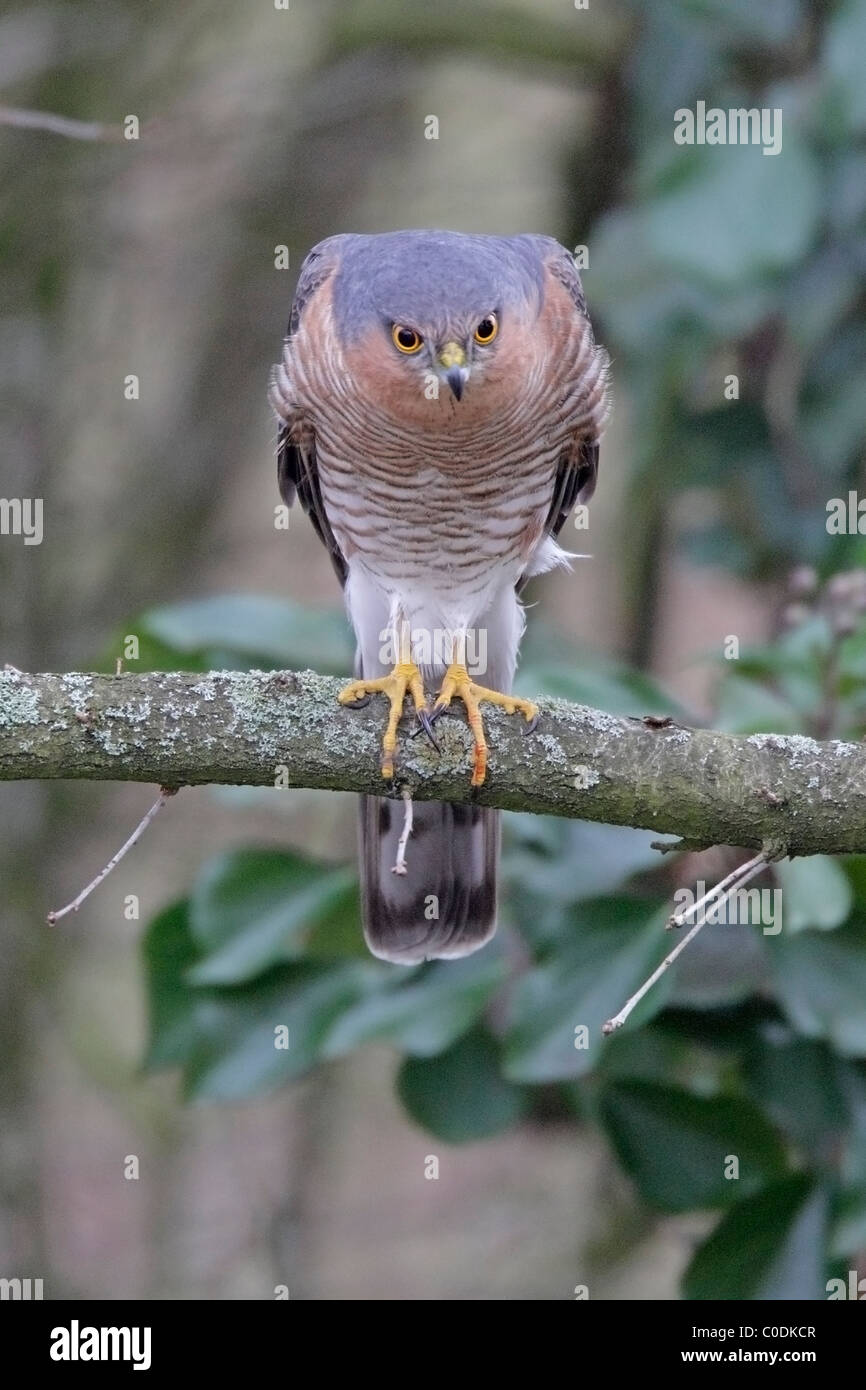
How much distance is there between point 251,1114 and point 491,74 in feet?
16.5

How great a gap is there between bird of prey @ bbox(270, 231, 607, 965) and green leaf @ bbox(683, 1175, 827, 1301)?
88cm

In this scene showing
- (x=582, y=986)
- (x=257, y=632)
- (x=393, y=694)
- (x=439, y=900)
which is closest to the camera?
(x=393, y=694)

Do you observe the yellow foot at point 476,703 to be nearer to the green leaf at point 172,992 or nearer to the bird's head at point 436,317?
the bird's head at point 436,317

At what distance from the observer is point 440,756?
2.77 m

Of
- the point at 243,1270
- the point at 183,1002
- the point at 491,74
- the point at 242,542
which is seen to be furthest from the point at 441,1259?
the point at 491,74

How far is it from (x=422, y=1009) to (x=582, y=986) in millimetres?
379

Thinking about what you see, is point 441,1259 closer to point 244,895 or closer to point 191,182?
point 244,895

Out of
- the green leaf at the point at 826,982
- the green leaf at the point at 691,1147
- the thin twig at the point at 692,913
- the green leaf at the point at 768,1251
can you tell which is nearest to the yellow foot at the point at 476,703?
the thin twig at the point at 692,913

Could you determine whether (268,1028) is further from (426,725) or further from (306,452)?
(306,452)

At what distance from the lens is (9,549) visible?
567 cm

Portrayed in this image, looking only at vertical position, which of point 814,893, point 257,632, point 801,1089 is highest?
point 257,632

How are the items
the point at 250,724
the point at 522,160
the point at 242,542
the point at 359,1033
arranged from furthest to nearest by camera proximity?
the point at 522,160
the point at 242,542
the point at 359,1033
the point at 250,724

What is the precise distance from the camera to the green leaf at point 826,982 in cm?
326

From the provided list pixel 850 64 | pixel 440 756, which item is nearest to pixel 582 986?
pixel 440 756
